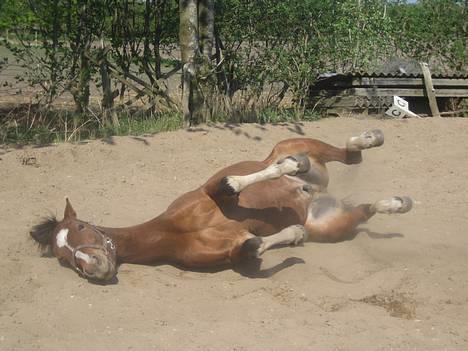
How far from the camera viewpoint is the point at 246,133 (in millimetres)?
10023

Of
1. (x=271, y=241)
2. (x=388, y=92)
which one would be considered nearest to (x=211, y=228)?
(x=271, y=241)

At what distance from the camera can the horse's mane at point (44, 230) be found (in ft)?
17.5

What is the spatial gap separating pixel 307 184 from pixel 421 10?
1297 centimetres

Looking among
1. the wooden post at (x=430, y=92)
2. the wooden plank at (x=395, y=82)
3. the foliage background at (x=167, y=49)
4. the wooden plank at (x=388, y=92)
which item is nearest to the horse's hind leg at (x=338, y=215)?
the foliage background at (x=167, y=49)

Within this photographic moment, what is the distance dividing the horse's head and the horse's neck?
0.50ft

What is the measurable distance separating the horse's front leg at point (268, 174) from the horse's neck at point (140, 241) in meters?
0.63

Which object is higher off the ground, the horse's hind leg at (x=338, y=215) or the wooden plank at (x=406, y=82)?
the wooden plank at (x=406, y=82)

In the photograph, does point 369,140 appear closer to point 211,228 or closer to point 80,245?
point 211,228

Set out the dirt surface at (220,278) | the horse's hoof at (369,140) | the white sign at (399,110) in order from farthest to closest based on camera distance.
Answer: the white sign at (399,110) < the horse's hoof at (369,140) < the dirt surface at (220,278)

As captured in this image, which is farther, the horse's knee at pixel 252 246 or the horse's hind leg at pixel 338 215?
the horse's hind leg at pixel 338 215

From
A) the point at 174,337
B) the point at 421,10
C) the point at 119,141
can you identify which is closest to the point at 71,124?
the point at 119,141

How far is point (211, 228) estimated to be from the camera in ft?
18.1

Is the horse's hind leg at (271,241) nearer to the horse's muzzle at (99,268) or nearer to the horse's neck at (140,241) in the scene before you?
the horse's neck at (140,241)

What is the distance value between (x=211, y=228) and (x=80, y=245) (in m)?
1.06
